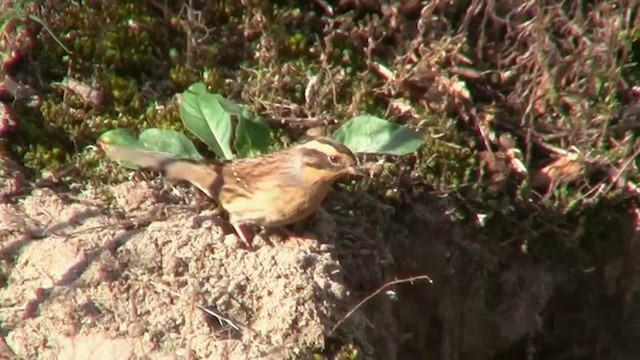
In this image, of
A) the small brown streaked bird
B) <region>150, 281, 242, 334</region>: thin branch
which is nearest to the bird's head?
the small brown streaked bird

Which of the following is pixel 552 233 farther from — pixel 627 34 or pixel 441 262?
pixel 627 34

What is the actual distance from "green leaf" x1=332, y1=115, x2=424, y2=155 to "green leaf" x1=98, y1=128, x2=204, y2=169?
2.43 ft

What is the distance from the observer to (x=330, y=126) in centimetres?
592

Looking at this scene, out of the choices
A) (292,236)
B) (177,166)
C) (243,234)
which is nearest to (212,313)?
(243,234)

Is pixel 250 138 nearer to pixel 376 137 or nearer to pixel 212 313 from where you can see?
pixel 376 137

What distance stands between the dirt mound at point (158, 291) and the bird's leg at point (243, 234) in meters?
0.04

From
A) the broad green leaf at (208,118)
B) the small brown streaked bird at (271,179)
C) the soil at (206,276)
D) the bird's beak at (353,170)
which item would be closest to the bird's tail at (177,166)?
the small brown streaked bird at (271,179)

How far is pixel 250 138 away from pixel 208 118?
0.25 metres

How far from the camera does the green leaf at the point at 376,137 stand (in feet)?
17.8

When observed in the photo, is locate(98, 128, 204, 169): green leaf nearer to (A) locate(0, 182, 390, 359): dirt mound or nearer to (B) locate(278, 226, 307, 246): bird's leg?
(A) locate(0, 182, 390, 359): dirt mound

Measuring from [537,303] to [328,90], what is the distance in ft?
5.77

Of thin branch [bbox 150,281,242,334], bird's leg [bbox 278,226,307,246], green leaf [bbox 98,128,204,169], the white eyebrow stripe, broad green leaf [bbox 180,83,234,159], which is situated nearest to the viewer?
thin branch [bbox 150,281,242,334]

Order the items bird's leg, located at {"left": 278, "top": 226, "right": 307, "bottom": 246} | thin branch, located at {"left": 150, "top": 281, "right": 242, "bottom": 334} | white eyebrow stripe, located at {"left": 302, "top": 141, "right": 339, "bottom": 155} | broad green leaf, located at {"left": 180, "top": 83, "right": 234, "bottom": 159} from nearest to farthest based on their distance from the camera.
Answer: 1. thin branch, located at {"left": 150, "top": 281, "right": 242, "bottom": 334}
2. white eyebrow stripe, located at {"left": 302, "top": 141, "right": 339, "bottom": 155}
3. bird's leg, located at {"left": 278, "top": 226, "right": 307, "bottom": 246}
4. broad green leaf, located at {"left": 180, "top": 83, "right": 234, "bottom": 159}

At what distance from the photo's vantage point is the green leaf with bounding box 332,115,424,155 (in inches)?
214
